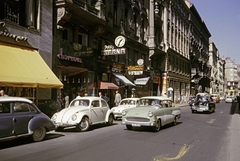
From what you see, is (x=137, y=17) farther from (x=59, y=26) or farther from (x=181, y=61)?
(x=181, y=61)

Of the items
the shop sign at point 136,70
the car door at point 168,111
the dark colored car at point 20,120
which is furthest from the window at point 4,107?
the shop sign at point 136,70

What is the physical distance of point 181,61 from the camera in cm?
4716

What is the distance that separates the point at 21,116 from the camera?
834 centimetres

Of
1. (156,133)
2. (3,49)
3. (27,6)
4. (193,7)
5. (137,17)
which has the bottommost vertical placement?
(156,133)

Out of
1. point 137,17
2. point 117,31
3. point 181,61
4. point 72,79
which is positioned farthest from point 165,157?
point 181,61

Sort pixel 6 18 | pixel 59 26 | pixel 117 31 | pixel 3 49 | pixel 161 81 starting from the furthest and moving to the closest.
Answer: pixel 161 81, pixel 117 31, pixel 59 26, pixel 6 18, pixel 3 49

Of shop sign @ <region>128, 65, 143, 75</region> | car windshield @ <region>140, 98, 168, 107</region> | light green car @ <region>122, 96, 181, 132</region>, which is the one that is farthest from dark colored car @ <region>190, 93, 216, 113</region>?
car windshield @ <region>140, 98, 168, 107</region>

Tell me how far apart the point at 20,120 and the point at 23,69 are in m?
5.07

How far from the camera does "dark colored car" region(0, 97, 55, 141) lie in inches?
308

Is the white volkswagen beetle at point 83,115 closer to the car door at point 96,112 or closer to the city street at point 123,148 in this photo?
the car door at point 96,112

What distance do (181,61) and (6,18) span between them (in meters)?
38.3

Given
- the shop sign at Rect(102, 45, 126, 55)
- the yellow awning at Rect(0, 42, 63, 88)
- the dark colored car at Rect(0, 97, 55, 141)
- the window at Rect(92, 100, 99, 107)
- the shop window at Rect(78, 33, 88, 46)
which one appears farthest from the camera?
the shop sign at Rect(102, 45, 126, 55)

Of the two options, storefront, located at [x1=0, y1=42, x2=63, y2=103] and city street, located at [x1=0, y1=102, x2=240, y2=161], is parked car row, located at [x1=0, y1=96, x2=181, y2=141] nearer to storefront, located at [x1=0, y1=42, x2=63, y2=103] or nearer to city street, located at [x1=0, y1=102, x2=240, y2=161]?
city street, located at [x1=0, y1=102, x2=240, y2=161]

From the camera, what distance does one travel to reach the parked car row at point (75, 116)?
8.03 meters
